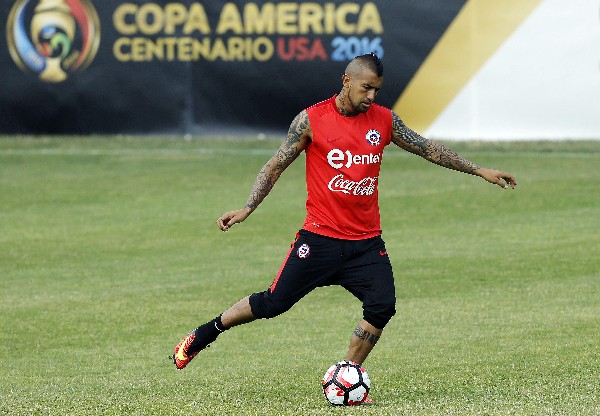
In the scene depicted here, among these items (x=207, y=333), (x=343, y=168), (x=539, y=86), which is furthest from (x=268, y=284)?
(x=539, y=86)

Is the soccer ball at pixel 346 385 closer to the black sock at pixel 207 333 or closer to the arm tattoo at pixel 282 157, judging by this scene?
the black sock at pixel 207 333

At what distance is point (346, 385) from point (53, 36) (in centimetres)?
1747

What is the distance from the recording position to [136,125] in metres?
25.2

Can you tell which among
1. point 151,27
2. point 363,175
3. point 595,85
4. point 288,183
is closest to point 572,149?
point 595,85

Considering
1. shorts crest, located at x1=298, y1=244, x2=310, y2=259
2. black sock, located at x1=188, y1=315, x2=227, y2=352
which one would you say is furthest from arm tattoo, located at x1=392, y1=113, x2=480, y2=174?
black sock, located at x1=188, y1=315, x2=227, y2=352

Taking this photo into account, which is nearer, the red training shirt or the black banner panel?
the red training shirt

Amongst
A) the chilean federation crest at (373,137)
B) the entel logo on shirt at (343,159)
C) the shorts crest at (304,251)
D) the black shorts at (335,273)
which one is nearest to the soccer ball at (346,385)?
the black shorts at (335,273)

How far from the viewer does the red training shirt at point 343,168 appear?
893 cm

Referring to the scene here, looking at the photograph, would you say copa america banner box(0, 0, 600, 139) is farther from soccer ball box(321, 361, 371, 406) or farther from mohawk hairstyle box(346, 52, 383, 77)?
soccer ball box(321, 361, 371, 406)

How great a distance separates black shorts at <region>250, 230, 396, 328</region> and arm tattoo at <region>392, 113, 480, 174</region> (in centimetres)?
73

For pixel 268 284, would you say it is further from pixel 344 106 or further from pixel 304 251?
pixel 344 106

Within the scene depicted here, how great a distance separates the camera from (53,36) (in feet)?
82.1

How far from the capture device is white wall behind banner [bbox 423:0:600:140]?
23141 millimetres

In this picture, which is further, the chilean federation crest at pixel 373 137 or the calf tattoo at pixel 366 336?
the calf tattoo at pixel 366 336
